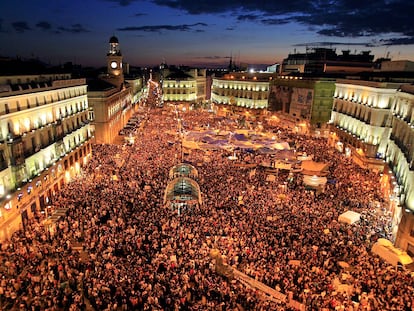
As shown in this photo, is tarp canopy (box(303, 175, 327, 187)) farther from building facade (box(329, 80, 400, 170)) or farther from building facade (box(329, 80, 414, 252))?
building facade (box(329, 80, 400, 170))

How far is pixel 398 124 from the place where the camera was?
1372 inches

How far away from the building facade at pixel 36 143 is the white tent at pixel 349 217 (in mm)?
22938

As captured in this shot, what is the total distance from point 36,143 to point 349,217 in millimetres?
27261

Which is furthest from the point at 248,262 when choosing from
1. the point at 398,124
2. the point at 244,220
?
the point at 398,124

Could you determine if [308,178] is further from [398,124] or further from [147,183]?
[147,183]

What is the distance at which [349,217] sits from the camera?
2433 centimetres

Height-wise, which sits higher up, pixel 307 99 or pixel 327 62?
pixel 327 62

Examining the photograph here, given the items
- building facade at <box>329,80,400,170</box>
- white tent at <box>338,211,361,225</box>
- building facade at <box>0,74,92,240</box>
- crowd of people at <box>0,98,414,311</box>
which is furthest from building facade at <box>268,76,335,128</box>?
building facade at <box>0,74,92,240</box>

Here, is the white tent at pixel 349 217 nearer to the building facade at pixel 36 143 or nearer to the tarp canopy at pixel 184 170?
the tarp canopy at pixel 184 170

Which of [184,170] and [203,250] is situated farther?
[184,170]

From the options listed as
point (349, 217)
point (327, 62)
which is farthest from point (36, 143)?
point (327, 62)

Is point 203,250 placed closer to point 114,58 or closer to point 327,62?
point 114,58

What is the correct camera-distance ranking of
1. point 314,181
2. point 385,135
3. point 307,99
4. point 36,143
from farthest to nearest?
1. point 307,99
2. point 385,135
3. point 314,181
4. point 36,143

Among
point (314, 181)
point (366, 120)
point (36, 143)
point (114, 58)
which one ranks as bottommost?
point (314, 181)
